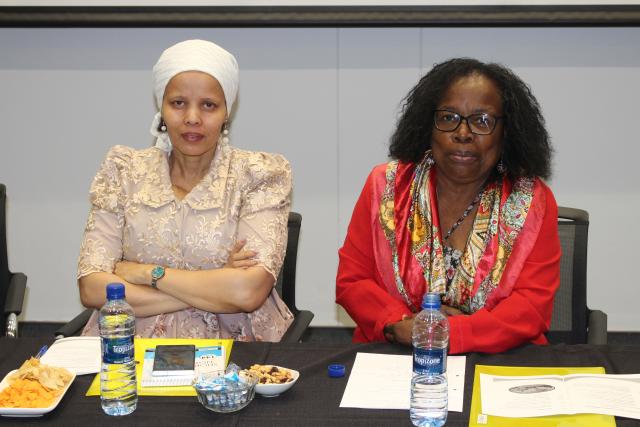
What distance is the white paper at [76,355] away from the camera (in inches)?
83.8

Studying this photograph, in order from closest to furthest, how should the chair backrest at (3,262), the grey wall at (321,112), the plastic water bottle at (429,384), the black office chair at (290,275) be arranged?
the plastic water bottle at (429,384) < the black office chair at (290,275) < the chair backrest at (3,262) < the grey wall at (321,112)

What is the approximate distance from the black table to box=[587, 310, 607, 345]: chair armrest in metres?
0.36

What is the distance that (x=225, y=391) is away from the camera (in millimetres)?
1863

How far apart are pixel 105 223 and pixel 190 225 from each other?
28 centimetres

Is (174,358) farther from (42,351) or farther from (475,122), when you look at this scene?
(475,122)

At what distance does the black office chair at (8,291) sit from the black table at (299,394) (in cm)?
59

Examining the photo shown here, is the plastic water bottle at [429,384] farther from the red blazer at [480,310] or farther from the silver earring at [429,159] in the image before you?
the silver earring at [429,159]

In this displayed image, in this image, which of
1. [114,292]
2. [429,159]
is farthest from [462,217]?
[114,292]

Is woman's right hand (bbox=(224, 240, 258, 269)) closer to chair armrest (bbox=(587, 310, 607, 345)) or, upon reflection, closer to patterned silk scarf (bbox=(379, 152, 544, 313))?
patterned silk scarf (bbox=(379, 152, 544, 313))

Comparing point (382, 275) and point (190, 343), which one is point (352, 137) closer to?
point (382, 275)

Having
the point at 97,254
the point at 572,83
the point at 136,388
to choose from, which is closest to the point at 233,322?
the point at 97,254

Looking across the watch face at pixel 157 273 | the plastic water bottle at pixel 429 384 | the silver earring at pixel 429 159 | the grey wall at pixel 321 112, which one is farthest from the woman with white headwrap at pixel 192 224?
the grey wall at pixel 321 112

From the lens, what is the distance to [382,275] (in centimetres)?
267

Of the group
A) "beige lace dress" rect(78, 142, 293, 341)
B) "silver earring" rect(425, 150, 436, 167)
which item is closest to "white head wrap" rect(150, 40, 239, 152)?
"beige lace dress" rect(78, 142, 293, 341)
